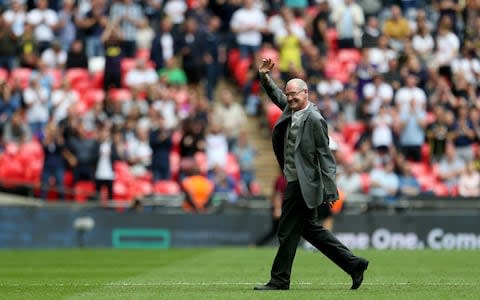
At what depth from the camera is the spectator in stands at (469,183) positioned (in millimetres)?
28109

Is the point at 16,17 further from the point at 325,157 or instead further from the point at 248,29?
the point at 325,157

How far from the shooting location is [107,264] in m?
20.0

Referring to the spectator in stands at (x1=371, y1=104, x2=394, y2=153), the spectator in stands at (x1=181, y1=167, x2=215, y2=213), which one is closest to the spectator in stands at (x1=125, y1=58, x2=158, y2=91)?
the spectator in stands at (x1=181, y1=167, x2=215, y2=213)

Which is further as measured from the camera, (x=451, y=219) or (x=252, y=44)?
(x=252, y=44)

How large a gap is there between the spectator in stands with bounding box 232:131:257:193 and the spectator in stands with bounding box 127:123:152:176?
209 centimetres

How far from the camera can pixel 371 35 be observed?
32094mm

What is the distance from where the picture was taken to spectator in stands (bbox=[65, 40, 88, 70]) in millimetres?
30516

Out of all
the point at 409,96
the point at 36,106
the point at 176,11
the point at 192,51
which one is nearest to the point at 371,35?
the point at 409,96

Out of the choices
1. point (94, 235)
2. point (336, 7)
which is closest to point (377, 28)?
point (336, 7)

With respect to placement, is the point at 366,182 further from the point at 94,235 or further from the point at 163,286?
the point at 163,286

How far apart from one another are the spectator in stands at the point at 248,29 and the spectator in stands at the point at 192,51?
39.5 inches

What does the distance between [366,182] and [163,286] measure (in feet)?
46.0

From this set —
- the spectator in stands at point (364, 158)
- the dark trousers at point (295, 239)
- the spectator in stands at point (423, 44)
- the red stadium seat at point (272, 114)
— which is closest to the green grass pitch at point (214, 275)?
the dark trousers at point (295, 239)

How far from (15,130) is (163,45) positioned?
15.4 feet
